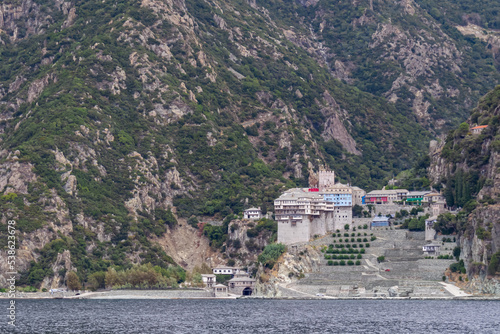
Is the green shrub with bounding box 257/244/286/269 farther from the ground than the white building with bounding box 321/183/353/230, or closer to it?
closer to it

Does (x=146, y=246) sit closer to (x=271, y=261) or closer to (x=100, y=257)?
(x=100, y=257)

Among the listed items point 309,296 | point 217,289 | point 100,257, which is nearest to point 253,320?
point 309,296

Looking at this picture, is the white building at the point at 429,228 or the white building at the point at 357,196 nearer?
the white building at the point at 429,228

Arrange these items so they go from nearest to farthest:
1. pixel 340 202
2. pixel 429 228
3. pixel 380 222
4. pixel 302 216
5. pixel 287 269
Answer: pixel 287 269, pixel 429 228, pixel 302 216, pixel 380 222, pixel 340 202

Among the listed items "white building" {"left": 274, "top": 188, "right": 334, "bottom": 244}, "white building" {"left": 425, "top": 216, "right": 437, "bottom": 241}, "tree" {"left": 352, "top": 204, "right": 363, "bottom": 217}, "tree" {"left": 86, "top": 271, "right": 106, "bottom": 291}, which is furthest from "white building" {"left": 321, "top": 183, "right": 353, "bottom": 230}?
"tree" {"left": 86, "top": 271, "right": 106, "bottom": 291}

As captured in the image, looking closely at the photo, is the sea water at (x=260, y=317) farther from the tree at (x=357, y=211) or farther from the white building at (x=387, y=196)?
the white building at (x=387, y=196)

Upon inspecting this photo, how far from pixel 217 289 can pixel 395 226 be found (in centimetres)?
3073

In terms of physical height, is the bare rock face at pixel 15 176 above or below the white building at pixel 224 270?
above

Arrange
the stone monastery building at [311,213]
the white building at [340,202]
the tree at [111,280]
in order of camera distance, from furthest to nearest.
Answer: the white building at [340,202], the stone monastery building at [311,213], the tree at [111,280]

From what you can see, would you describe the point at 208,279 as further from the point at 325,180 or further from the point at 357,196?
the point at 357,196

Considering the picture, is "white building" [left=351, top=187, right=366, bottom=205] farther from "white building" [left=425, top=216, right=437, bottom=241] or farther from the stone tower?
"white building" [left=425, top=216, right=437, bottom=241]

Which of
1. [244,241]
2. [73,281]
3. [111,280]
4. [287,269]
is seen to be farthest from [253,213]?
[73,281]

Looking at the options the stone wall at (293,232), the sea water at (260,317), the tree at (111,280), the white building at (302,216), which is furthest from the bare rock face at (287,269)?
the tree at (111,280)

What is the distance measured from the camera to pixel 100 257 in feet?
591
